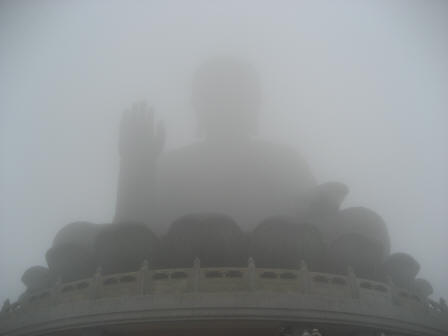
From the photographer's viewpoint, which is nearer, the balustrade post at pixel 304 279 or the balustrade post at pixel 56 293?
the balustrade post at pixel 304 279

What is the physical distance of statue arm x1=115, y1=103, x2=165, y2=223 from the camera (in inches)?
682

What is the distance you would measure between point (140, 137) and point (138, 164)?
1.27 meters

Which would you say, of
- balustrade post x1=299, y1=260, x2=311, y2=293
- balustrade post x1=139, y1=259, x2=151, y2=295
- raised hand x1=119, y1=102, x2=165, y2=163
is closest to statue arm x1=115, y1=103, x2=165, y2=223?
raised hand x1=119, y1=102, x2=165, y2=163

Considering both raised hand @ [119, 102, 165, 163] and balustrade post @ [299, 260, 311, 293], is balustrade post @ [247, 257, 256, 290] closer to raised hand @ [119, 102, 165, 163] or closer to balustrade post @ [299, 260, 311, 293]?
balustrade post @ [299, 260, 311, 293]

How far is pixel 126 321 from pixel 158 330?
941mm

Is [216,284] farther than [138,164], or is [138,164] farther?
[138,164]

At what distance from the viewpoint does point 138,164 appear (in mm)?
18391

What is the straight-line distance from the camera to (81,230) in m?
16.3

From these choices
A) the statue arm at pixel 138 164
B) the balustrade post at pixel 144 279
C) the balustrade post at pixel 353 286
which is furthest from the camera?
the statue arm at pixel 138 164

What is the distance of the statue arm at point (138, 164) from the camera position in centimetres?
1733

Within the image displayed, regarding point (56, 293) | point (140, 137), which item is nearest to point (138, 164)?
point (140, 137)

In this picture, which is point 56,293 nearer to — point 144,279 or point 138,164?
point 144,279

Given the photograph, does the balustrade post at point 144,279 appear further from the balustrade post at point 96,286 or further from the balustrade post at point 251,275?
the balustrade post at point 251,275

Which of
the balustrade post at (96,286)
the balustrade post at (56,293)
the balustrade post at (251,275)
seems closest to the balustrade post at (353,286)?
the balustrade post at (251,275)
